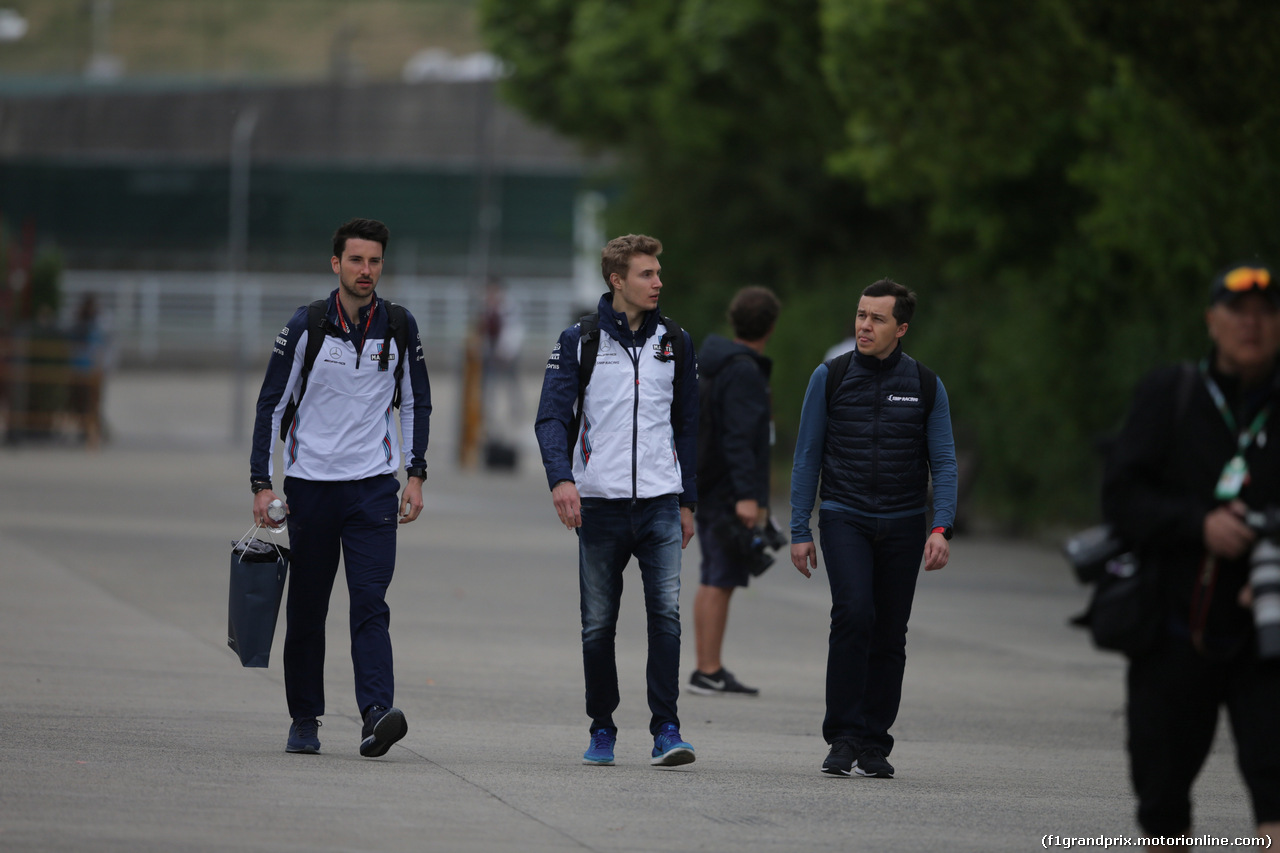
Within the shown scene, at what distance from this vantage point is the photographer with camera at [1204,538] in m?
4.93

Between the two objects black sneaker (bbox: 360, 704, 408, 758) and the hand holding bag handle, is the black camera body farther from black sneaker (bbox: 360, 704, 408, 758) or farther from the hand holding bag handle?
the hand holding bag handle

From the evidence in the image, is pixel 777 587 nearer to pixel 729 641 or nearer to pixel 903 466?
pixel 729 641

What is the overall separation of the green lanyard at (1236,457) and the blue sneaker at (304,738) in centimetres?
384

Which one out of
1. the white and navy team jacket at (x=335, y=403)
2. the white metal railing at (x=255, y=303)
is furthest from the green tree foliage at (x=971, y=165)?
the white metal railing at (x=255, y=303)

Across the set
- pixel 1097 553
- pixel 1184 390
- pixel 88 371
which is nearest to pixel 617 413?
pixel 1097 553

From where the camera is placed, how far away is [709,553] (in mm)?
10172

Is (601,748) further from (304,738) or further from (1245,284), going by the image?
(1245,284)

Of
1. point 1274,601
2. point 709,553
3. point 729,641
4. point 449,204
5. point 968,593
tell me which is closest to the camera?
point 1274,601

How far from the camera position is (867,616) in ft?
24.6

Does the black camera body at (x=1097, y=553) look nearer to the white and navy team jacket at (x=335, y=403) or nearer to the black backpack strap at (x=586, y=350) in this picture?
the black backpack strap at (x=586, y=350)

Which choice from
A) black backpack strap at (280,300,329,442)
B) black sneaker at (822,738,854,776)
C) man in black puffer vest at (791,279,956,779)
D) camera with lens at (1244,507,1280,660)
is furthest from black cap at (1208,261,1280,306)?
black backpack strap at (280,300,329,442)

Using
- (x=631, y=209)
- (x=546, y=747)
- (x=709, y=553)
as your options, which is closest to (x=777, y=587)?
(x=709, y=553)

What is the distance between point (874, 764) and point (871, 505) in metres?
1.02

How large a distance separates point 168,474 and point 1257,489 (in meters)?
20.9
